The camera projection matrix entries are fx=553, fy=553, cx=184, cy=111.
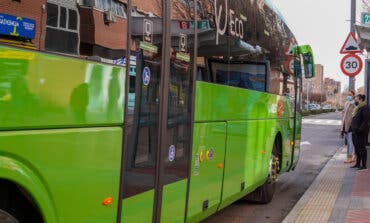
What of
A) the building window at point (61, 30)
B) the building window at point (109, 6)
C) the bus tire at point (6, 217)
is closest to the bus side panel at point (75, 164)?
the bus tire at point (6, 217)

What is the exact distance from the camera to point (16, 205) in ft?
9.74

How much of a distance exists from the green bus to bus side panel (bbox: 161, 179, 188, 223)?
10 mm

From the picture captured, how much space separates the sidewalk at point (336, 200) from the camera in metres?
7.40

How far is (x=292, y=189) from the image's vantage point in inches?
422

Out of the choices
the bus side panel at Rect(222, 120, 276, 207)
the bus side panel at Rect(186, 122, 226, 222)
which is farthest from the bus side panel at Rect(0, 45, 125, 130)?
the bus side panel at Rect(222, 120, 276, 207)

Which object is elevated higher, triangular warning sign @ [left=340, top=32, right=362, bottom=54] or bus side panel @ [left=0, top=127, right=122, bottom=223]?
triangular warning sign @ [left=340, top=32, right=362, bottom=54]

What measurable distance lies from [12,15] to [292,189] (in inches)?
344

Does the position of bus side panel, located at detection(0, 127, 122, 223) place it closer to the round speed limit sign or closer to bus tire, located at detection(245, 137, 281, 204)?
bus tire, located at detection(245, 137, 281, 204)

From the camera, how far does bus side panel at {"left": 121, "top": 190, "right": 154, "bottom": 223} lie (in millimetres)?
3848

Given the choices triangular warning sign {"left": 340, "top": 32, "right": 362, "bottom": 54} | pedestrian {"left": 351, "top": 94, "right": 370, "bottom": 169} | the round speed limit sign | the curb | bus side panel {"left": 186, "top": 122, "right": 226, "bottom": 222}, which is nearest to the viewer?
bus side panel {"left": 186, "top": 122, "right": 226, "bottom": 222}

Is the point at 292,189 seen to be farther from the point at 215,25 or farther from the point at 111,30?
the point at 111,30

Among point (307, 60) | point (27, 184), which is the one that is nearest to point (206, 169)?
point (27, 184)

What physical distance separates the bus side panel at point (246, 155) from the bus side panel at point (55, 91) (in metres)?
2.76

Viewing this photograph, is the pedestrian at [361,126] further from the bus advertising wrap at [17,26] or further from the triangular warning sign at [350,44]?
the bus advertising wrap at [17,26]
